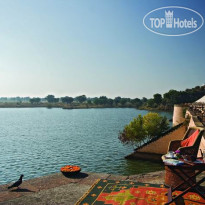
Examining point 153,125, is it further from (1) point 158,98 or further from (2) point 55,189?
(1) point 158,98

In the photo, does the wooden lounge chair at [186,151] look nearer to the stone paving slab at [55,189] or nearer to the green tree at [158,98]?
the stone paving slab at [55,189]

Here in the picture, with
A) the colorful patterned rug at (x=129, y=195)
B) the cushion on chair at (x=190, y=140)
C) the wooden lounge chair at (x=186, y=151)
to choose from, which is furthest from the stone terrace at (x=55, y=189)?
the cushion on chair at (x=190, y=140)

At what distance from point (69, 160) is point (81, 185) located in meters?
18.6

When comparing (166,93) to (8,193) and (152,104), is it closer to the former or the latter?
(152,104)

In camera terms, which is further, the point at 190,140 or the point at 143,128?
the point at 143,128

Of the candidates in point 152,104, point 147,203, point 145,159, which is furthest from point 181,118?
point 152,104

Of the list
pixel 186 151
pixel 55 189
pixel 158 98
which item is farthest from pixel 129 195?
pixel 158 98

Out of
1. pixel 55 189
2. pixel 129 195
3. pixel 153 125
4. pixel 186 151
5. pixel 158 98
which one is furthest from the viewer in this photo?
pixel 158 98

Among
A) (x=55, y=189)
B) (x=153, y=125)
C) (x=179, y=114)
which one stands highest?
(x=179, y=114)

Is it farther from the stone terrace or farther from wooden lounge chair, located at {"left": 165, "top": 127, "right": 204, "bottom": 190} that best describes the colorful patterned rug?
the stone terrace

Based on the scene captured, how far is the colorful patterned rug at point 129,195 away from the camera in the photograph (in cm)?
812

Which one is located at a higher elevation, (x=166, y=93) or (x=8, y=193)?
(x=166, y=93)

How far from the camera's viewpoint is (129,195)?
8.67 m

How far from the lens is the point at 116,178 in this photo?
11180 mm
